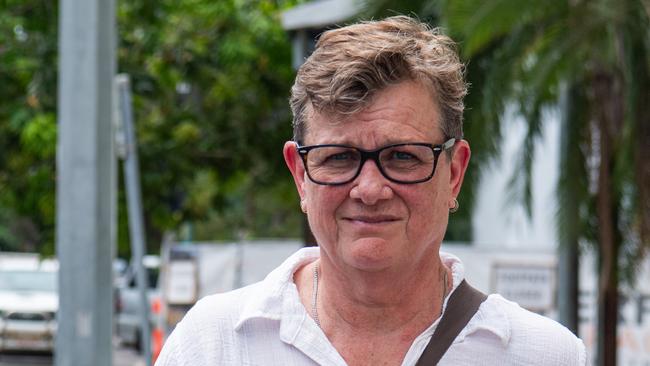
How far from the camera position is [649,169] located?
951 centimetres

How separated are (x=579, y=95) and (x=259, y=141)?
19.2 feet

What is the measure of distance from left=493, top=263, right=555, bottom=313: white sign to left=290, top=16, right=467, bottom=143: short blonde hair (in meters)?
12.0

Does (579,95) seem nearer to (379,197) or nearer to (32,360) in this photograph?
(379,197)

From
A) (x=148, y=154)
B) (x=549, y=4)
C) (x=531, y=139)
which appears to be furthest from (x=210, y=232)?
(x=549, y=4)

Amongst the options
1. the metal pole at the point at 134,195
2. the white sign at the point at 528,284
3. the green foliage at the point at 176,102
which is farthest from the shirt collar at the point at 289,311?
the green foliage at the point at 176,102

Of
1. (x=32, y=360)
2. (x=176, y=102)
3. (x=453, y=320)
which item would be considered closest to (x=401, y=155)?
(x=453, y=320)

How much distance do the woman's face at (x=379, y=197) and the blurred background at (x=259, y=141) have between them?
5.24 m

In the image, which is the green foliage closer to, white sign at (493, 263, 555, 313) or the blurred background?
the blurred background

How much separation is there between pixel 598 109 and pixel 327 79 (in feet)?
28.6

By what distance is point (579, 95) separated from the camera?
1116 cm

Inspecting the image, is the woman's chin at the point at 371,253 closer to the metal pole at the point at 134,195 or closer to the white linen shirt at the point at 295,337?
the white linen shirt at the point at 295,337

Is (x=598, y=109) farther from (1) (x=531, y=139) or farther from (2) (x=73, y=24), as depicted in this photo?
(2) (x=73, y=24)

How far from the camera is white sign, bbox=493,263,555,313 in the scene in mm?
14320

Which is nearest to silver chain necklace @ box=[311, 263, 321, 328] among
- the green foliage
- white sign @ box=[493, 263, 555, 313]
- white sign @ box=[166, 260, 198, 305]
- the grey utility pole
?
the grey utility pole
